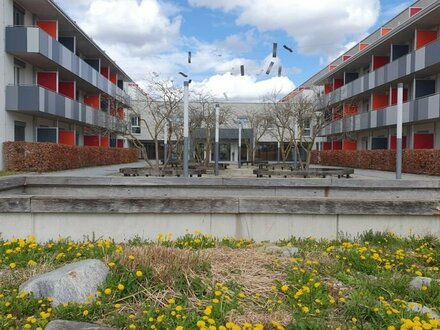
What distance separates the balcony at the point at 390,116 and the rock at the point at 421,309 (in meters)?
25.0

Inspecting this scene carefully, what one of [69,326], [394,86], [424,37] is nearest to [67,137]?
[394,86]

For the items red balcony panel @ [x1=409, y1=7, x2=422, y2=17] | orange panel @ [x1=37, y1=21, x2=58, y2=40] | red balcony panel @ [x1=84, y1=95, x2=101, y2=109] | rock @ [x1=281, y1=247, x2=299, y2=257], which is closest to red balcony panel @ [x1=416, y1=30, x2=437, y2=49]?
red balcony panel @ [x1=409, y1=7, x2=422, y2=17]

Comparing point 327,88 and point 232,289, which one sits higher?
point 327,88

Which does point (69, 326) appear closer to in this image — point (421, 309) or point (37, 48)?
point (421, 309)

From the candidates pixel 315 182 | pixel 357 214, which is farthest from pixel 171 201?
pixel 315 182

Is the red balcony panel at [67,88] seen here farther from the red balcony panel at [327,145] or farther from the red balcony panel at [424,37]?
the red balcony panel at [327,145]

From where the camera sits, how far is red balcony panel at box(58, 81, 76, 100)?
111 ft

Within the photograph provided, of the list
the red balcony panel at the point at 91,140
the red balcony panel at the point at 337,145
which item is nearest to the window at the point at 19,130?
the red balcony panel at the point at 91,140

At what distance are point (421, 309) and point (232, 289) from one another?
5.20ft

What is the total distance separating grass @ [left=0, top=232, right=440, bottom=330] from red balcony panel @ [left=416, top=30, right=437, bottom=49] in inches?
1118

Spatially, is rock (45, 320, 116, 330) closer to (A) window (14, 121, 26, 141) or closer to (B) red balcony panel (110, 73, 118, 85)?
(A) window (14, 121, 26, 141)

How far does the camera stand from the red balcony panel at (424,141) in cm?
2933

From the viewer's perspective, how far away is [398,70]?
31.2 metres

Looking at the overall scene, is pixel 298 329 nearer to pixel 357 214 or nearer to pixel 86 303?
pixel 86 303
